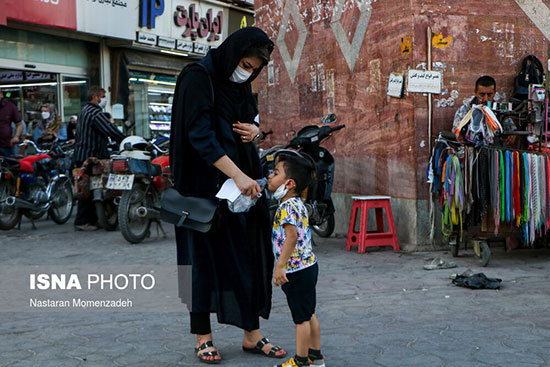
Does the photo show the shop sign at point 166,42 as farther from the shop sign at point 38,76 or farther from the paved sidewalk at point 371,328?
the paved sidewalk at point 371,328

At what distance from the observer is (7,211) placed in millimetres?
9836

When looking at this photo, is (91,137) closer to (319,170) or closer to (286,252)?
(319,170)

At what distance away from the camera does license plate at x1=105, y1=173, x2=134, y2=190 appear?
866 cm

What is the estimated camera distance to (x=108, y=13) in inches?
666

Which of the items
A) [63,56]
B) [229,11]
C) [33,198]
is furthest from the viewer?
[229,11]

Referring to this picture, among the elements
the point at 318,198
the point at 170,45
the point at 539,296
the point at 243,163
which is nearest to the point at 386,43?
the point at 318,198

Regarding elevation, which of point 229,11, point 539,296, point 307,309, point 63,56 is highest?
point 229,11

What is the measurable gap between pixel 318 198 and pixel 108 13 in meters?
10.8

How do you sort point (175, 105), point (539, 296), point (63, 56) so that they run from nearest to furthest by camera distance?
point (175, 105) → point (539, 296) → point (63, 56)

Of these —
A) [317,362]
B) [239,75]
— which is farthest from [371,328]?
[239,75]

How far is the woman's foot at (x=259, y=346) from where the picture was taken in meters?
3.93

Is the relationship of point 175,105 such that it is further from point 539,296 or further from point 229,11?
point 229,11

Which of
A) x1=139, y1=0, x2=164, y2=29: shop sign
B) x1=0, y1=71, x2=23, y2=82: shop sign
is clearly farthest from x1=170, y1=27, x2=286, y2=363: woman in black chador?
x1=139, y1=0, x2=164, y2=29: shop sign

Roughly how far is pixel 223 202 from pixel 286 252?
56cm
